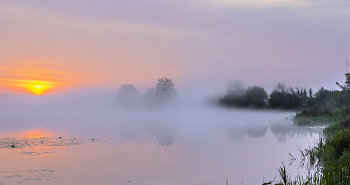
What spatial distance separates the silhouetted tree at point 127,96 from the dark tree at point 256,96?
42713 millimetres

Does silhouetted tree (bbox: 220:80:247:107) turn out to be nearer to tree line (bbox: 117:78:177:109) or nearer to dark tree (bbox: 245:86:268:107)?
dark tree (bbox: 245:86:268:107)

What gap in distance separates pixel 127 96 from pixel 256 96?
154 ft

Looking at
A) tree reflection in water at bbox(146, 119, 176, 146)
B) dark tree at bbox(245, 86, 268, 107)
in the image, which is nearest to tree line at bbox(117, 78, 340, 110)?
dark tree at bbox(245, 86, 268, 107)

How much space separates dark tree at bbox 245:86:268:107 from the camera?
58894mm

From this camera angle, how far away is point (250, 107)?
199 feet

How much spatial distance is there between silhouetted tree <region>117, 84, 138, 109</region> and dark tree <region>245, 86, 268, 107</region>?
42713 mm

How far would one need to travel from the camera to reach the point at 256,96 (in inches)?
2354

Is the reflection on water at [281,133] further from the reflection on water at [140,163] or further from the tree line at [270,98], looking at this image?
the tree line at [270,98]

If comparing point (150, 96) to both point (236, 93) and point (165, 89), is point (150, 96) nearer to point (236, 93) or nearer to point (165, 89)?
Result: point (165, 89)

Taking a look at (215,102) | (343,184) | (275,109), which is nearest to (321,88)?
(275,109)

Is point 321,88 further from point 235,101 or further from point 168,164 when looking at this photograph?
point 168,164

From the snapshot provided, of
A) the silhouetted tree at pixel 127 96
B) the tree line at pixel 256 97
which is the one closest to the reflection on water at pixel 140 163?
the tree line at pixel 256 97

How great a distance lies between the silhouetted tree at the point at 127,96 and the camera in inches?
3789

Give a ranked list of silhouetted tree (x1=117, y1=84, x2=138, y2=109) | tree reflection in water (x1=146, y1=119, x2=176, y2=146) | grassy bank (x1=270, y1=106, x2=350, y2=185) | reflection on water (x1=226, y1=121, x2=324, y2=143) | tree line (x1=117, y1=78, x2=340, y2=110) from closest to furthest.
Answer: grassy bank (x1=270, y1=106, x2=350, y2=185) < tree reflection in water (x1=146, y1=119, x2=176, y2=146) < reflection on water (x1=226, y1=121, x2=324, y2=143) < tree line (x1=117, y1=78, x2=340, y2=110) < silhouetted tree (x1=117, y1=84, x2=138, y2=109)
